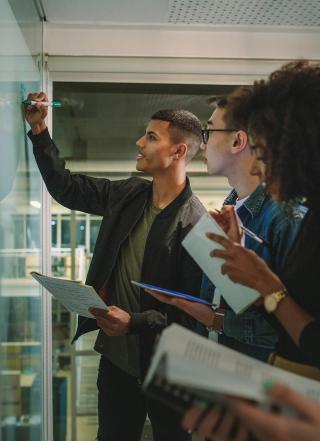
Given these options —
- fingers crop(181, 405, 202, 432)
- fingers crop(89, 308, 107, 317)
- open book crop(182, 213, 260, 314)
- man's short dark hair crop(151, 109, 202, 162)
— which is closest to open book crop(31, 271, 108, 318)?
fingers crop(89, 308, 107, 317)

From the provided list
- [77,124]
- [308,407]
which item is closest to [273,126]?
[308,407]

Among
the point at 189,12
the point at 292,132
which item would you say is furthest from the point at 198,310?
the point at 189,12

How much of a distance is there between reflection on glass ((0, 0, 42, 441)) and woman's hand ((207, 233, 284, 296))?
0.67 m

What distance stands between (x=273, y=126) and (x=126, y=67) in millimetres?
1281

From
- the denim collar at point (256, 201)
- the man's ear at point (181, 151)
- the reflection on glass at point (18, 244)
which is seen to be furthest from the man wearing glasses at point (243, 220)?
the reflection on glass at point (18, 244)

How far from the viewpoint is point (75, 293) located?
122cm

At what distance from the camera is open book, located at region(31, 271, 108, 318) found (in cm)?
117

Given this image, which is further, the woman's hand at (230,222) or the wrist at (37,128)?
the wrist at (37,128)

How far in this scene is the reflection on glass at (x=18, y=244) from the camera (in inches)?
50.9

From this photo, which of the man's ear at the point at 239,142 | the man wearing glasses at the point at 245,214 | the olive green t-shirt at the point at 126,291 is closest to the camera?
the man wearing glasses at the point at 245,214

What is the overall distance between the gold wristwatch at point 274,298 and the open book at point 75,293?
0.46m

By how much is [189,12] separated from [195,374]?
1.73 meters

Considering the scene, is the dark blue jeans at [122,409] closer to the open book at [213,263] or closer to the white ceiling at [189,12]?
the open book at [213,263]

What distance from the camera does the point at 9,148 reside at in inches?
54.5
